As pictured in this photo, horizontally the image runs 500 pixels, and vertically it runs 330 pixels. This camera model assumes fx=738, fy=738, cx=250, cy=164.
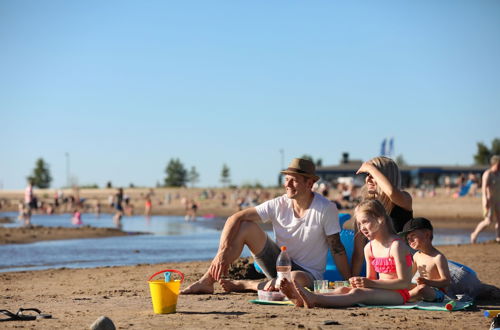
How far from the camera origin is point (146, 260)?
14422mm

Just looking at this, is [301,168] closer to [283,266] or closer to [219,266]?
[283,266]

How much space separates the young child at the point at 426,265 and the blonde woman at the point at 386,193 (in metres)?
0.22

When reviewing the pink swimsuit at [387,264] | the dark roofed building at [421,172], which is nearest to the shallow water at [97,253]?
the pink swimsuit at [387,264]

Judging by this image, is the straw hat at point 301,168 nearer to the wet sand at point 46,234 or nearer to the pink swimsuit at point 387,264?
the pink swimsuit at point 387,264

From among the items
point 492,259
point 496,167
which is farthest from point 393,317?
point 496,167

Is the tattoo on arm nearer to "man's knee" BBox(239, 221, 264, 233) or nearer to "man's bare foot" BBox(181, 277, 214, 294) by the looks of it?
"man's knee" BBox(239, 221, 264, 233)

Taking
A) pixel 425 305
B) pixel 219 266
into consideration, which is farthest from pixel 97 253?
pixel 425 305

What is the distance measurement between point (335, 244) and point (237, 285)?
1.23 m

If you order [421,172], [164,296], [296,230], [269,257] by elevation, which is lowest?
[164,296]

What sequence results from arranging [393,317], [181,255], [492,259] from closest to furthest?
[393,317], [492,259], [181,255]

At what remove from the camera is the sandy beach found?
214 inches

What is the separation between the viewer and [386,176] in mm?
6574

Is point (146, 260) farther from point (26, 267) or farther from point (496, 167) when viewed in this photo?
point (496, 167)

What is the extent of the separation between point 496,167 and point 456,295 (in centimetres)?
790
